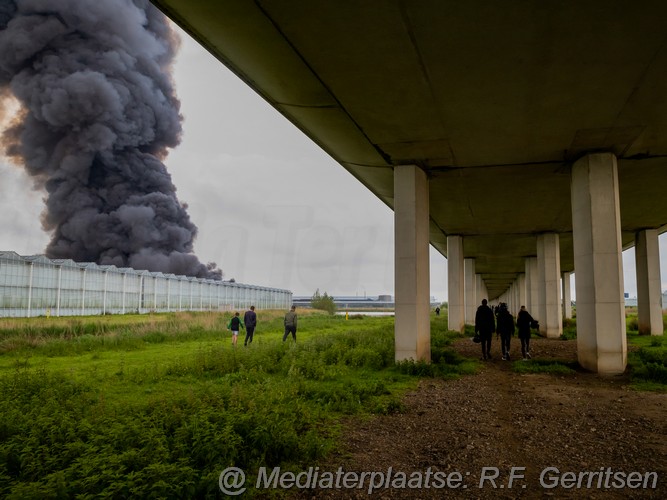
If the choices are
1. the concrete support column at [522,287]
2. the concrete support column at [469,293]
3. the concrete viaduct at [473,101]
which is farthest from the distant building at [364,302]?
the concrete viaduct at [473,101]

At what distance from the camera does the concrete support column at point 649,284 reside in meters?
26.4

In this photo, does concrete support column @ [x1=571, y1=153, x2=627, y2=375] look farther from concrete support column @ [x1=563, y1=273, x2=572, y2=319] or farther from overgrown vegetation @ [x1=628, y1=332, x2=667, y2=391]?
concrete support column @ [x1=563, y1=273, x2=572, y2=319]

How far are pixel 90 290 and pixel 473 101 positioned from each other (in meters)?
34.7

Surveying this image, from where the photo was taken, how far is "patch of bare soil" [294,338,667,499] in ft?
16.2

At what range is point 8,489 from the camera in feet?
14.5

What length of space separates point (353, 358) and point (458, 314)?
16.7 m

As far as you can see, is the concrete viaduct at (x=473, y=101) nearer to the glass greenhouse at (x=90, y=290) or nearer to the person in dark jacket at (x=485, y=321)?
the person in dark jacket at (x=485, y=321)

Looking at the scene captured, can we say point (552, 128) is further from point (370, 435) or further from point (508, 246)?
point (508, 246)

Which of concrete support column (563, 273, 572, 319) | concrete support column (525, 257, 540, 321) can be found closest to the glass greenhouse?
concrete support column (525, 257, 540, 321)

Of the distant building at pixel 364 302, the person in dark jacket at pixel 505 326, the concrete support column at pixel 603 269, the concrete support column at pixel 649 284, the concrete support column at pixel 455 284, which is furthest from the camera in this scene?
the distant building at pixel 364 302

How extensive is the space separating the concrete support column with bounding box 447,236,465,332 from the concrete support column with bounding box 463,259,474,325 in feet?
22.2

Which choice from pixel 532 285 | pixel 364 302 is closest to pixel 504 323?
pixel 532 285

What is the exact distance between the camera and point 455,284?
2842cm

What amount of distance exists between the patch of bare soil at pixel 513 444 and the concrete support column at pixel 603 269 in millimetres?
2618
